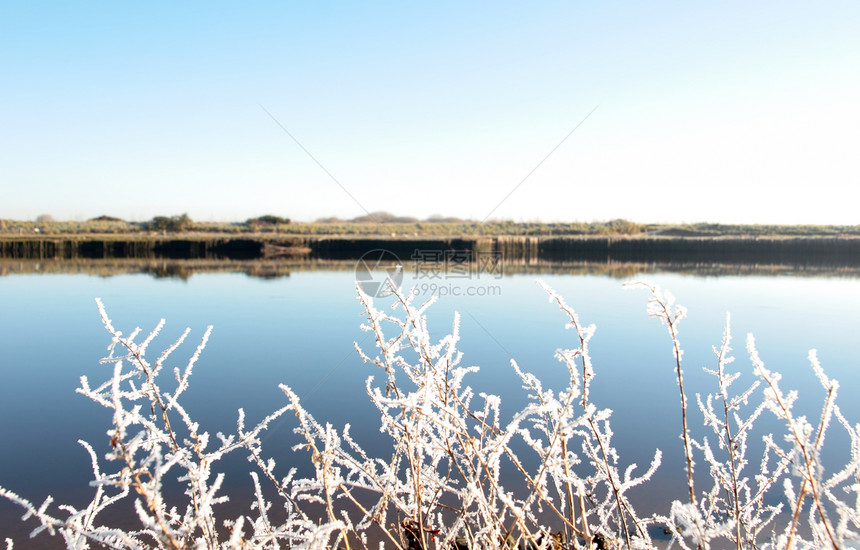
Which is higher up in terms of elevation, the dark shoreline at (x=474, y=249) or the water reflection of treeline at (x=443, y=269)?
the dark shoreline at (x=474, y=249)

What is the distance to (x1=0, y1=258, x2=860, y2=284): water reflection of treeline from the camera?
66.6 ft

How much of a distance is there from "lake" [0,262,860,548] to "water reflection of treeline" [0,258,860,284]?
235 centimetres

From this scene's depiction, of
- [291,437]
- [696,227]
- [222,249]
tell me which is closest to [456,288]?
[291,437]

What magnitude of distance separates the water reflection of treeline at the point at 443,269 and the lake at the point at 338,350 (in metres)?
2.35

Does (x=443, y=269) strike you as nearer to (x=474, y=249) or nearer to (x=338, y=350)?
(x=474, y=249)

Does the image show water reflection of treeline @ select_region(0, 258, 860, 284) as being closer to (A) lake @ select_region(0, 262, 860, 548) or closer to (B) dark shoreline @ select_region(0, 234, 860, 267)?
(A) lake @ select_region(0, 262, 860, 548)

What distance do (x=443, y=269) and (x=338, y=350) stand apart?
13734mm

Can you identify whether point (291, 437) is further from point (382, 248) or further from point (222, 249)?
point (222, 249)

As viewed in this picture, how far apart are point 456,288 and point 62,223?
57.3 m

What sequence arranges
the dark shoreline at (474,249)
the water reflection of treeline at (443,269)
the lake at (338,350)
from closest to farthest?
1. the lake at (338,350)
2. the water reflection of treeline at (443,269)
3. the dark shoreline at (474,249)

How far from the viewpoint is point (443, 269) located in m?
22.1

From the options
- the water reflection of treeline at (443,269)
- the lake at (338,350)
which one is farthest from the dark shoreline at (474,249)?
the lake at (338,350)

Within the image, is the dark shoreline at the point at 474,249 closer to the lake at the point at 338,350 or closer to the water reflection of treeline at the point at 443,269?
the water reflection of treeline at the point at 443,269

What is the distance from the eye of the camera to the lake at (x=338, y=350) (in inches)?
193
